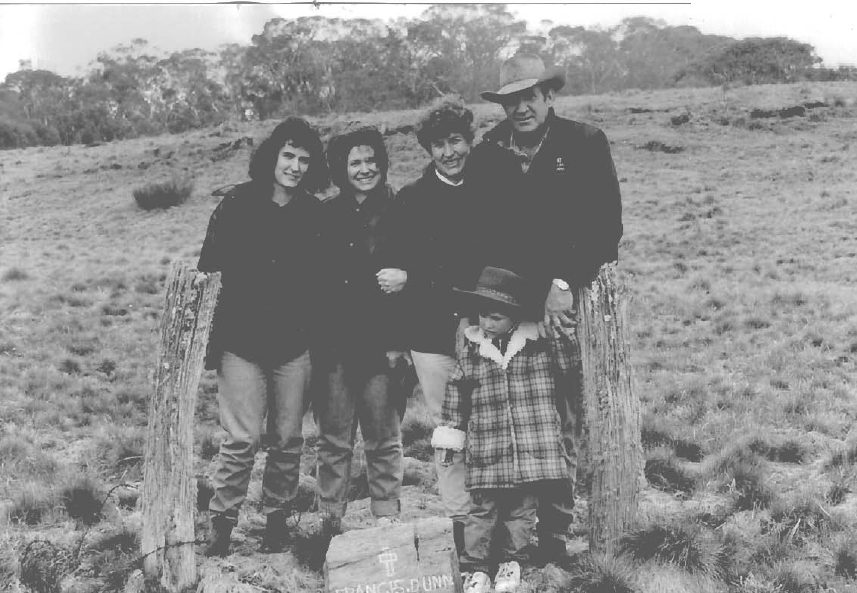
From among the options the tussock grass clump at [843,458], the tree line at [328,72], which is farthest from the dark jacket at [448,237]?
the tree line at [328,72]

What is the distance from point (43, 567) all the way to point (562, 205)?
3279mm

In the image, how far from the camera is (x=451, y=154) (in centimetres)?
407

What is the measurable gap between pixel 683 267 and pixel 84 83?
127 feet

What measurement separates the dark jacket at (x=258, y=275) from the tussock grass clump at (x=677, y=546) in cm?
213

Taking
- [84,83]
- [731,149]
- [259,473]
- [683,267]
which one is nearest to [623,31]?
[731,149]

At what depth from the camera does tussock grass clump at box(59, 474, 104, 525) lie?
4.61 metres

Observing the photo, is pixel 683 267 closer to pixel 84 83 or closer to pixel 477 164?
pixel 477 164

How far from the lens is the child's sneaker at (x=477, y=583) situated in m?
3.64

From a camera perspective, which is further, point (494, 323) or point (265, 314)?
point (265, 314)

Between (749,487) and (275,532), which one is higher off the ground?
(275,532)

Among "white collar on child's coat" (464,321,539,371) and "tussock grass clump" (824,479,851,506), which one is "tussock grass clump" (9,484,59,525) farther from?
"tussock grass clump" (824,479,851,506)

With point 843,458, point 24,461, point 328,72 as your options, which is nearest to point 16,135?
point 328,72

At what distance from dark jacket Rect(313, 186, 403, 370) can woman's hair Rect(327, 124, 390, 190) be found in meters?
0.11

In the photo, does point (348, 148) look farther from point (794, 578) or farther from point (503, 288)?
point (794, 578)
